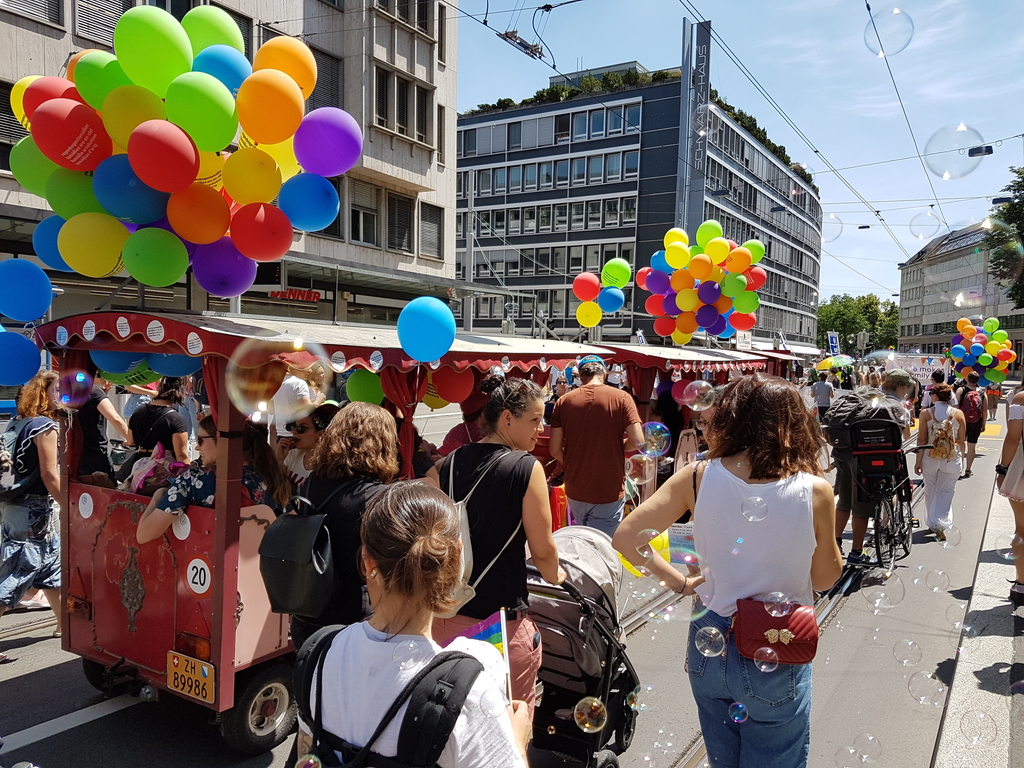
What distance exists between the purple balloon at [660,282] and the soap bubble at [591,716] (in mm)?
8425

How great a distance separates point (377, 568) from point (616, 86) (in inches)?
1792

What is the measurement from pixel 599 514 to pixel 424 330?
1.99 meters

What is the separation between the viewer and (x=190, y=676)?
145 inches

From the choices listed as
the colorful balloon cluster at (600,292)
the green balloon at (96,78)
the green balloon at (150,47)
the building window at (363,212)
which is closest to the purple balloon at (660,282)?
the colorful balloon cluster at (600,292)

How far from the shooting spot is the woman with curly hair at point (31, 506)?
4738mm

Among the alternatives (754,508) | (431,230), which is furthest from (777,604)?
(431,230)

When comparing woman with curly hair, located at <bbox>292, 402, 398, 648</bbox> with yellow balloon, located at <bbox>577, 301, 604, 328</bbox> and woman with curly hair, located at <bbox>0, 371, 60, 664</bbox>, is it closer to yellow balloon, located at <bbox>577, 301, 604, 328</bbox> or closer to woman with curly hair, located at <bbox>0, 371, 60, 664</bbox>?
woman with curly hair, located at <bbox>0, 371, 60, 664</bbox>

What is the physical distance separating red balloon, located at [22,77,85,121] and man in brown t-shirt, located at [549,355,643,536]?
154 inches

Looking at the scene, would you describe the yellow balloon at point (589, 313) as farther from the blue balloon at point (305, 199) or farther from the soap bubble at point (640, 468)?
the blue balloon at point (305, 199)

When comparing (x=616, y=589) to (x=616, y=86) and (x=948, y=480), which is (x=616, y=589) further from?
(x=616, y=86)

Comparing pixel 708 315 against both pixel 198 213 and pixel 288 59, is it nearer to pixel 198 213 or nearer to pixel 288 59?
→ pixel 288 59

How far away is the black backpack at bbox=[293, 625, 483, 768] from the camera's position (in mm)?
1474

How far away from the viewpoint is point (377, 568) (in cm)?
168

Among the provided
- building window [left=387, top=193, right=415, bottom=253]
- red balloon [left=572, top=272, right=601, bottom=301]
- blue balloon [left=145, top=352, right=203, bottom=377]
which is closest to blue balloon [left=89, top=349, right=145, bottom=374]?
blue balloon [left=145, top=352, right=203, bottom=377]
